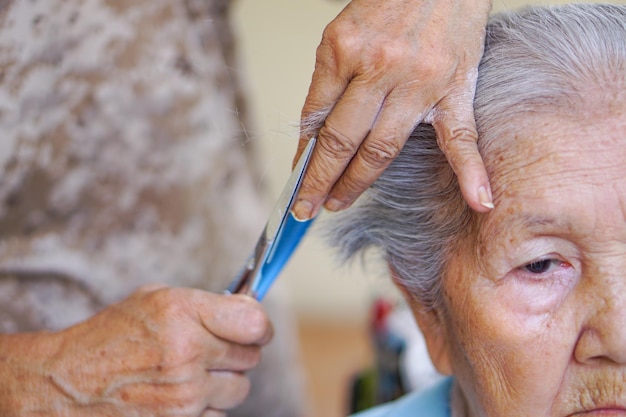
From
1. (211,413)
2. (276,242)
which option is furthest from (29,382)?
(276,242)

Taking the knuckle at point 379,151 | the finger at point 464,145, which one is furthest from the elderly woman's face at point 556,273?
the knuckle at point 379,151

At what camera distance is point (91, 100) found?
2.43 m

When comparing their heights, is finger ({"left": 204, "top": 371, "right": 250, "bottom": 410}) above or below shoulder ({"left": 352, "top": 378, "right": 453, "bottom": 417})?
above

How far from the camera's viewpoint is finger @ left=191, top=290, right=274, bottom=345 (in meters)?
1.96

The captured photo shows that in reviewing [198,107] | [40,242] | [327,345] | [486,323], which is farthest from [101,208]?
[327,345]

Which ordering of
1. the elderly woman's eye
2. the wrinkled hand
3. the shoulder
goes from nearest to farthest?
the elderly woman's eye, the wrinkled hand, the shoulder

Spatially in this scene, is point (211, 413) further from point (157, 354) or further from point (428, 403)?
point (428, 403)

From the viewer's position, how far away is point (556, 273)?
175 cm

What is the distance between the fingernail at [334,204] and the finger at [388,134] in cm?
9

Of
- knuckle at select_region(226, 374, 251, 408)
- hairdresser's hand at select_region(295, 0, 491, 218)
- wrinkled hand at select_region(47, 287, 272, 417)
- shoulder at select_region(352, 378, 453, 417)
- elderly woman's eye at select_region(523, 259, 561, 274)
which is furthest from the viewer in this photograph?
shoulder at select_region(352, 378, 453, 417)

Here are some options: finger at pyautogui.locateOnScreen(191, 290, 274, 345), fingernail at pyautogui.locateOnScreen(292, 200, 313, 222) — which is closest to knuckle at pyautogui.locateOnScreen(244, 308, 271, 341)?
finger at pyautogui.locateOnScreen(191, 290, 274, 345)

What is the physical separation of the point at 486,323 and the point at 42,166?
1.19 meters

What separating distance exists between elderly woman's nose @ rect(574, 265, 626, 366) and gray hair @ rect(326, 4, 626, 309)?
0.28 meters

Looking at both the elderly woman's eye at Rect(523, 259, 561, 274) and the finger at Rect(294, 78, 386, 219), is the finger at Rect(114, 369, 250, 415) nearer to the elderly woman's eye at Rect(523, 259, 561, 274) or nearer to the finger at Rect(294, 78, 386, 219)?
the finger at Rect(294, 78, 386, 219)
